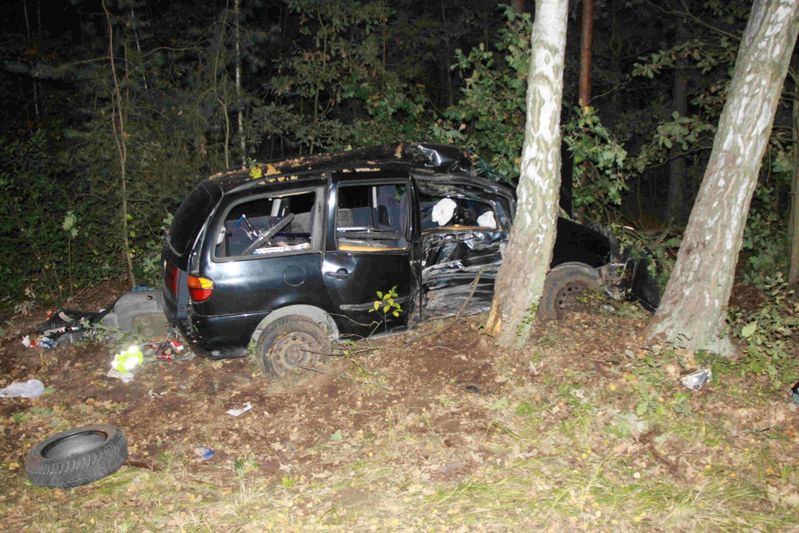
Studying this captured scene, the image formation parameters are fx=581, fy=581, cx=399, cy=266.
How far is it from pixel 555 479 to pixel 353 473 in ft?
4.62

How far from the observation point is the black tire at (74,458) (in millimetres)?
4074

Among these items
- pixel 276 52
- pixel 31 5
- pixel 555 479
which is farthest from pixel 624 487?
pixel 31 5

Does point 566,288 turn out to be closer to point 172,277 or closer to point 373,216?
point 373,216

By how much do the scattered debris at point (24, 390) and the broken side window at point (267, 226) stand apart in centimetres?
221

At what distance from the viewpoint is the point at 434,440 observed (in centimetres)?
443

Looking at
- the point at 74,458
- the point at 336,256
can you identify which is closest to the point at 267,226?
the point at 336,256

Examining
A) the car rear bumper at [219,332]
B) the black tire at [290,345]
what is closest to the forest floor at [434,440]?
the black tire at [290,345]

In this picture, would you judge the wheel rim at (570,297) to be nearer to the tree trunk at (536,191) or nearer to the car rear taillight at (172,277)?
the tree trunk at (536,191)

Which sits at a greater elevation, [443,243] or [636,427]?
[443,243]

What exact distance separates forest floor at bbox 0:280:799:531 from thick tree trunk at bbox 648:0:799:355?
34 cm

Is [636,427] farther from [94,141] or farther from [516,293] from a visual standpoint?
[94,141]

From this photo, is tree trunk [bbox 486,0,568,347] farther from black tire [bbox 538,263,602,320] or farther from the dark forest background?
the dark forest background

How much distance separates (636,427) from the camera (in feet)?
14.7

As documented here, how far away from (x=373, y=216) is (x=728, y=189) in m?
3.48
